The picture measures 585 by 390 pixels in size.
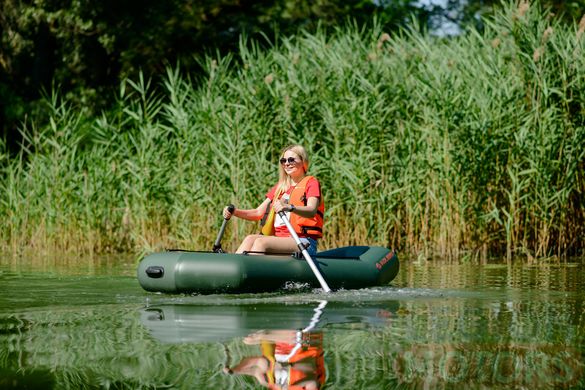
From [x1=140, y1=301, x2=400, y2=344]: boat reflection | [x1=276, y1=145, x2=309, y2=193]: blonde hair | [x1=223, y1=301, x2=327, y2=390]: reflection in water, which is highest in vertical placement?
[x1=276, y1=145, x2=309, y2=193]: blonde hair

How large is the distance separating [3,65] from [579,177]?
41.2ft

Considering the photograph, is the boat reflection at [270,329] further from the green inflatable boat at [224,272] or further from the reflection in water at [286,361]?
the green inflatable boat at [224,272]

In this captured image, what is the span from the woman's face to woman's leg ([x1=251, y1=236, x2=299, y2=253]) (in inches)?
20.2

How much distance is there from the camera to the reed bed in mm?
10320

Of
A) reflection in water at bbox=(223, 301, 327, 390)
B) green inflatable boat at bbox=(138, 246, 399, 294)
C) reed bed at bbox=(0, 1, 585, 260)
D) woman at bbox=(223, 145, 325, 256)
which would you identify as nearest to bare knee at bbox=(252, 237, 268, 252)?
woman at bbox=(223, 145, 325, 256)

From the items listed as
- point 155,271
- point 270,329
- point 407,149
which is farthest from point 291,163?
point 407,149

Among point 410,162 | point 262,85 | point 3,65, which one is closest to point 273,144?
point 262,85

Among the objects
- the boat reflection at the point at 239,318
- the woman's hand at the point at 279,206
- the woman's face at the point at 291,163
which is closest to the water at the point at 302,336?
the boat reflection at the point at 239,318

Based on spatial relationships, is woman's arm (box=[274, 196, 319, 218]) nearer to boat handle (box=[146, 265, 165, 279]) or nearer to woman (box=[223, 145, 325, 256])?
woman (box=[223, 145, 325, 256])

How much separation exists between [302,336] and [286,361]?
780 mm

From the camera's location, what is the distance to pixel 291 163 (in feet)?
26.0

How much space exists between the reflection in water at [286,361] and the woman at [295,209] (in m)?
2.48

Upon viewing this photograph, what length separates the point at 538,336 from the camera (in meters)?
4.97

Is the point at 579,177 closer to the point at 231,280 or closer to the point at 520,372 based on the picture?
the point at 231,280
